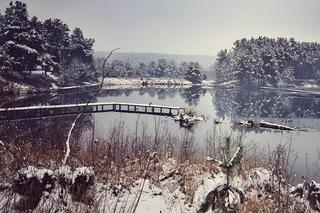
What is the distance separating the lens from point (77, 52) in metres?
99.9

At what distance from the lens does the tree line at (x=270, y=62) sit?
116562mm

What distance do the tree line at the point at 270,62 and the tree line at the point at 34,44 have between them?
173ft

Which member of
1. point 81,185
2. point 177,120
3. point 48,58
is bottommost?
point 177,120

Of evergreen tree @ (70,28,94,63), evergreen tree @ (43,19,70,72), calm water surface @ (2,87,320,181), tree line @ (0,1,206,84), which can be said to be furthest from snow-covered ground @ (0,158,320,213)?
evergreen tree @ (70,28,94,63)

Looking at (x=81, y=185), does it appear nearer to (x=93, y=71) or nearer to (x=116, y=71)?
(x=93, y=71)

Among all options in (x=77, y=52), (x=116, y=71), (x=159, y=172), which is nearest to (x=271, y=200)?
(x=159, y=172)

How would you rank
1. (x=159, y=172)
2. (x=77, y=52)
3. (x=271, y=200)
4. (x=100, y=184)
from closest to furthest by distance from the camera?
(x=100, y=184), (x=271, y=200), (x=159, y=172), (x=77, y=52)

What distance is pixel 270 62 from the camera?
11462 cm

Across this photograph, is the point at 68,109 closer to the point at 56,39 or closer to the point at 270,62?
the point at 56,39

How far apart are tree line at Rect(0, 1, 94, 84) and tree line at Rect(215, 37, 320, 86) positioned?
52.8 meters

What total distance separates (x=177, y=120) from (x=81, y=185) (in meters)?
41.0

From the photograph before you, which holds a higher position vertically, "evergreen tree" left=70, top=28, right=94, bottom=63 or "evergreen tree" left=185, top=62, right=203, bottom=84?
"evergreen tree" left=70, top=28, right=94, bottom=63

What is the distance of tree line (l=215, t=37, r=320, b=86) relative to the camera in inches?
4589

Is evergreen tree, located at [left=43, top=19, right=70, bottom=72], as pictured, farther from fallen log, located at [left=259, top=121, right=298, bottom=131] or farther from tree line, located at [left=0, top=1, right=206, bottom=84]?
fallen log, located at [left=259, top=121, right=298, bottom=131]
